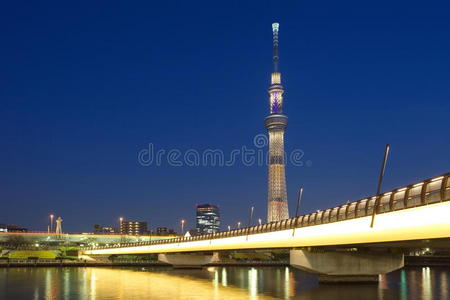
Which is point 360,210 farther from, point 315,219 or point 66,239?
point 66,239

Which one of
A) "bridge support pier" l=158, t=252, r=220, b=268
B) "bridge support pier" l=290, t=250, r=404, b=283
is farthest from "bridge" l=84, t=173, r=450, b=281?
"bridge support pier" l=158, t=252, r=220, b=268

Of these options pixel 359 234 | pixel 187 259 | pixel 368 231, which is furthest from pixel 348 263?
pixel 187 259

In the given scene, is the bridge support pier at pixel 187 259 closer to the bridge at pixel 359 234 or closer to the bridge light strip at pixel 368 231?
the bridge at pixel 359 234

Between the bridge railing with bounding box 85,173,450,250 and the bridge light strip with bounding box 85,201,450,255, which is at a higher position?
the bridge railing with bounding box 85,173,450,250

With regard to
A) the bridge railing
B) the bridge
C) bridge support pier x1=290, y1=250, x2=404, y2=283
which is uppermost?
the bridge railing

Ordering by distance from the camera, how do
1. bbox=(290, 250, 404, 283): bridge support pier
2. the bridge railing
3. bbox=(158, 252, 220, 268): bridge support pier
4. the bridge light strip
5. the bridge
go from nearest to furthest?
the bridge light strip, the bridge railing, the bridge, bbox=(290, 250, 404, 283): bridge support pier, bbox=(158, 252, 220, 268): bridge support pier

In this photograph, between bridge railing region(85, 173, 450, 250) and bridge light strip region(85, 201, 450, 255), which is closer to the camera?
bridge light strip region(85, 201, 450, 255)

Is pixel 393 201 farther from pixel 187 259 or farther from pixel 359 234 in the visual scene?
pixel 187 259

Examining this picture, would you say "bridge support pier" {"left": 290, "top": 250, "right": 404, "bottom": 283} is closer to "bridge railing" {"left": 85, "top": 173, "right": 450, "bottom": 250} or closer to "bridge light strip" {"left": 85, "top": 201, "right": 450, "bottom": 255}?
"bridge light strip" {"left": 85, "top": 201, "right": 450, "bottom": 255}

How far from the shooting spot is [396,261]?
56.5 metres

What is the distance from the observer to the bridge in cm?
2789

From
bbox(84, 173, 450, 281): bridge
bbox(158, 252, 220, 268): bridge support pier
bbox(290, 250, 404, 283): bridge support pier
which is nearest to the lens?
bbox(84, 173, 450, 281): bridge

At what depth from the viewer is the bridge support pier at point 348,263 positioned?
5706 centimetres

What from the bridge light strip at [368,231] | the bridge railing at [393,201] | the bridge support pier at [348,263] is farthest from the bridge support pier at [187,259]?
the bridge railing at [393,201]
